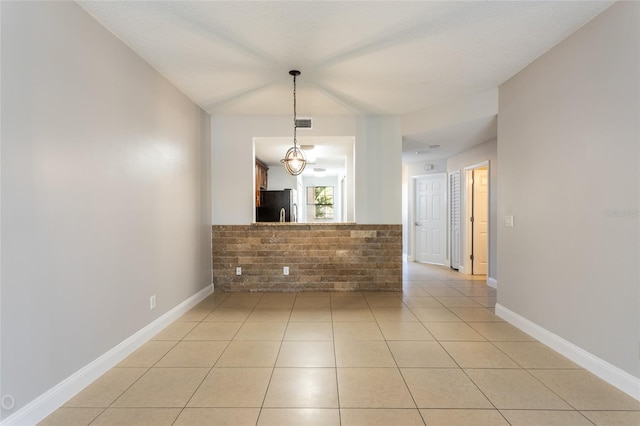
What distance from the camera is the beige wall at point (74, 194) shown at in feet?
5.15

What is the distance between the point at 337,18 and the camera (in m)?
2.15

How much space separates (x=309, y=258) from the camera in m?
4.39

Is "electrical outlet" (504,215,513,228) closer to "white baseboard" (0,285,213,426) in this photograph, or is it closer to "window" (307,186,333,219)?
"white baseboard" (0,285,213,426)

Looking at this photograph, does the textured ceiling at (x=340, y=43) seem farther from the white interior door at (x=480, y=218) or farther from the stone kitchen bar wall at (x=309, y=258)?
the white interior door at (x=480, y=218)

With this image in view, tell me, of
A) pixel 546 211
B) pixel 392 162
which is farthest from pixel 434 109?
pixel 546 211

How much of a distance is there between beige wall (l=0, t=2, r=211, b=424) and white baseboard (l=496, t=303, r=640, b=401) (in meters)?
3.64

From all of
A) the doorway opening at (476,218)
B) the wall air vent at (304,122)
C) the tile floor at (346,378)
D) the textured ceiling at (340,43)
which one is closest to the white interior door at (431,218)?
the doorway opening at (476,218)

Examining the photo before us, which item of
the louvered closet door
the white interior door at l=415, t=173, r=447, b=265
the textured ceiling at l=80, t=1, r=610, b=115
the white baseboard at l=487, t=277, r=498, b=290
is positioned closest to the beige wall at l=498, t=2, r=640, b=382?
the textured ceiling at l=80, t=1, r=610, b=115

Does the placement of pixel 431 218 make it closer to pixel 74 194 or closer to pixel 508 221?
pixel 508 221

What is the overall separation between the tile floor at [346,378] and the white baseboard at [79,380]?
0.05 m

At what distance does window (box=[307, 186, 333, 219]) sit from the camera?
33.3 ft

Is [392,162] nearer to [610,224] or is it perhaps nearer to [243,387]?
[610,224]

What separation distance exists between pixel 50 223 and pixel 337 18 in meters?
2.35

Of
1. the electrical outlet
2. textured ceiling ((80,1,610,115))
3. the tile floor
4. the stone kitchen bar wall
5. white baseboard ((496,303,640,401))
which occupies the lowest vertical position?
the tile floor
